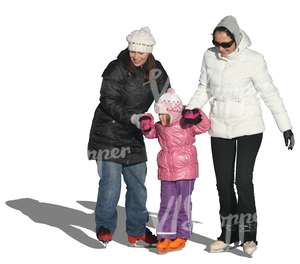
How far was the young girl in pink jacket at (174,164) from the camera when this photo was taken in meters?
11.5

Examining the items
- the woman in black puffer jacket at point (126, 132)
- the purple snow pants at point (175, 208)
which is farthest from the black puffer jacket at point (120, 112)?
the purple snow pants at point (175, 208)

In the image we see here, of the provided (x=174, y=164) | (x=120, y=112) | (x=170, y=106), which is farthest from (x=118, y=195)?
(x=170, y=106)

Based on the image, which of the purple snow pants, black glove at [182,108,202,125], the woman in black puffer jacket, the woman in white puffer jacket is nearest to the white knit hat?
the woman in black puffer jacket

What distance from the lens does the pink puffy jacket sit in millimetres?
11539

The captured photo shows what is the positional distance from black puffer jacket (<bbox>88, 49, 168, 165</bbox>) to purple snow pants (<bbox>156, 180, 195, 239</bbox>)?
0.54 meters

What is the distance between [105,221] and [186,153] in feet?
3.98

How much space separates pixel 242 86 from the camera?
37.6ft

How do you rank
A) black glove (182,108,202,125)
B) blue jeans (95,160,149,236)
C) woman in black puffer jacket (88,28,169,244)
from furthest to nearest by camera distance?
1. blue jeans (95,160,149,236)
2. woman in black puffer jacket (88,28,169,244)
3. black glove (182,108,202,125)

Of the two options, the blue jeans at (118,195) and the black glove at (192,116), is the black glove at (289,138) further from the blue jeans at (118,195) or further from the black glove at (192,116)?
the blue jeans at (118,195)

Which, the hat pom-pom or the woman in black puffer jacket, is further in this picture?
the woman in black puffer jacket

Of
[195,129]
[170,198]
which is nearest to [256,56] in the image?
[195,129]

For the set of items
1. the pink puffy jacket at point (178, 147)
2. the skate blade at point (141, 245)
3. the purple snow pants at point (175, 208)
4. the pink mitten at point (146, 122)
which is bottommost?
the skate blade at point (141, 245)

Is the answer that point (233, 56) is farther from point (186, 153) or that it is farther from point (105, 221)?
point (105, 221)

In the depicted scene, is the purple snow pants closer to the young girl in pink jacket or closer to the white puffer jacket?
the young girl in pink jacket
